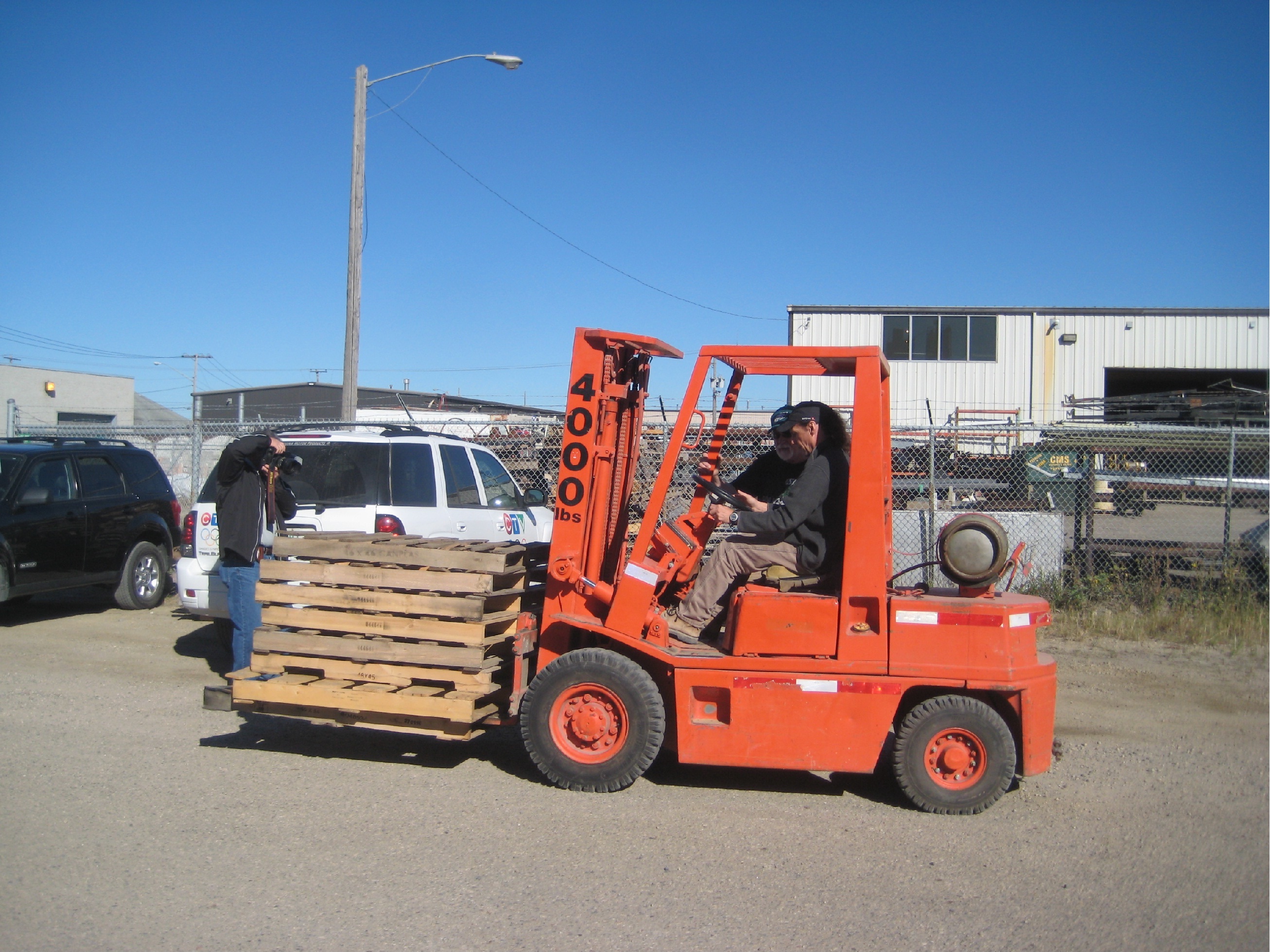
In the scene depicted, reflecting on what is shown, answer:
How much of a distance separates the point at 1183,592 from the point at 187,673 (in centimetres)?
923

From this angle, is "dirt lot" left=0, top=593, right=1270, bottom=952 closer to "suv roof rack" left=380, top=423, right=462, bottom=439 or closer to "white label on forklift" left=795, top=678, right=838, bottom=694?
"white label on forklift" left=795, top=678, right=838, bottom=694

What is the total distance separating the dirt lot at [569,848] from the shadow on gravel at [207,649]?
1.37 m

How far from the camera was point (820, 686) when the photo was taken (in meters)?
4.93

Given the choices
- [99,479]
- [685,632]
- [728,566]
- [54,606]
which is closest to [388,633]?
[685,632]

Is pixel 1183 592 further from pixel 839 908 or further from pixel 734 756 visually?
pixel 839 908

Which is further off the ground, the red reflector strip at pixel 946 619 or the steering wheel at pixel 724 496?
the steering wheel at pixel 724 496

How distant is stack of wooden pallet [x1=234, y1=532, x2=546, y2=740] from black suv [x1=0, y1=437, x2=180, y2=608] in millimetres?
4915

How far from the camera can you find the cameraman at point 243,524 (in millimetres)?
6859

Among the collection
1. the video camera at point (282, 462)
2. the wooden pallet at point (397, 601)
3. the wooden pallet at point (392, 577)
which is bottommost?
the wooden pallet at point (397, 601)

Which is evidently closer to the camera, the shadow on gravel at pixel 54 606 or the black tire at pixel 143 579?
the shadow on gravel at pixel 54 606

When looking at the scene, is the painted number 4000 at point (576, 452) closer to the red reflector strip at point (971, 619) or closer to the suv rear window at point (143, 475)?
the red reflector strip at point (971, 619)

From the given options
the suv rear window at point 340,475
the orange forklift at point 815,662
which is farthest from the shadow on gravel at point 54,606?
the orange forklift at point 815,662

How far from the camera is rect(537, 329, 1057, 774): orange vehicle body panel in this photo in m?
4.91

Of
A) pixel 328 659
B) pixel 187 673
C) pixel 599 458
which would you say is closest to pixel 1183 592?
pixel 599 458
